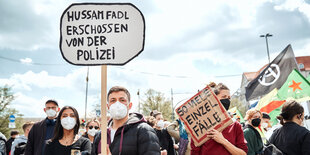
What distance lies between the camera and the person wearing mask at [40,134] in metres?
4.00

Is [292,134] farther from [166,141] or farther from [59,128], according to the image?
[59,128]

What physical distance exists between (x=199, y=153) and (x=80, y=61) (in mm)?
1565

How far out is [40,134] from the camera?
4.11m

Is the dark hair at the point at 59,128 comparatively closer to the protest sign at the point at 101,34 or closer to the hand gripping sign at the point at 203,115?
the protest sign at the point at 101,34

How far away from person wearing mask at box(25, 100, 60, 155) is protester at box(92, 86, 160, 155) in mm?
1418

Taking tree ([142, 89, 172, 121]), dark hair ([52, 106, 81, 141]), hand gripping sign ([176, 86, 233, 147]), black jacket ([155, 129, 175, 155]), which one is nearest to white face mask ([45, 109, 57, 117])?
dark hair ([52, 106, 81, 141])

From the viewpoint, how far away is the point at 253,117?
473 cm

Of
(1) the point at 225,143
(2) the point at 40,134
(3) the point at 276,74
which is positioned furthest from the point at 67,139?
(3) the point at 276,74

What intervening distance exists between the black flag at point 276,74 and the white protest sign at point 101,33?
23.9 feet

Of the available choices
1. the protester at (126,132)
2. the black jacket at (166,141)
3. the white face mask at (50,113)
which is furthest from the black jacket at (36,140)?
the black jacket at (166,141)

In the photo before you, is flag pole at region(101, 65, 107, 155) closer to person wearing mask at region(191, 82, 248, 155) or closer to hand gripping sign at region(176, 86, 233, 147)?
hand gripping sign at region(176, 86, 233, 147)

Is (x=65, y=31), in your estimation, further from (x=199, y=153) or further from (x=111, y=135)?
(x=199, y=153)

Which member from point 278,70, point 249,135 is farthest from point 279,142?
point 278,70

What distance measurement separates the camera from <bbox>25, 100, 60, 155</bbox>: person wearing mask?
13.1ft
